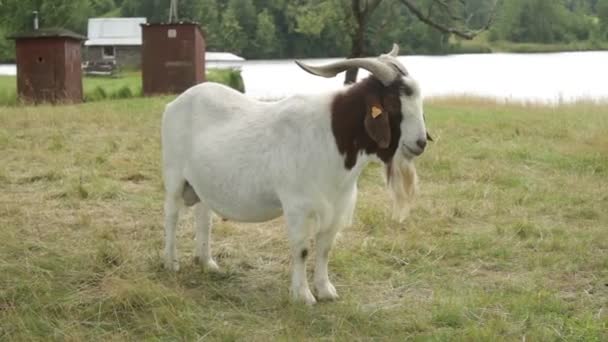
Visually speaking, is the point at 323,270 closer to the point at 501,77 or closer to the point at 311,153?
the point at 311,153

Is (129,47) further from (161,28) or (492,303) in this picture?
(492,303)

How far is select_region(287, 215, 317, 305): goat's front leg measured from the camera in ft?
16.7

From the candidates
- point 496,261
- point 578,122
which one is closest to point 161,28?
point 578,122

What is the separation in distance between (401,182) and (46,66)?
825 inches

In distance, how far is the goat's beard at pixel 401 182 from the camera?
507 cm

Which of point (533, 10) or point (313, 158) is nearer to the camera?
point (313, 158)

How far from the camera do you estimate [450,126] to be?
15.2m

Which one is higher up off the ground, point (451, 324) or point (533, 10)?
point (533, 10)

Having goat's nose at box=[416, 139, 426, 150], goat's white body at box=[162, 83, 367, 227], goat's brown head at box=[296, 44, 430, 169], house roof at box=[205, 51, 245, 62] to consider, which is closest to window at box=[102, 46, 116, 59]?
house roof at box=[205, 51, 245, 62]

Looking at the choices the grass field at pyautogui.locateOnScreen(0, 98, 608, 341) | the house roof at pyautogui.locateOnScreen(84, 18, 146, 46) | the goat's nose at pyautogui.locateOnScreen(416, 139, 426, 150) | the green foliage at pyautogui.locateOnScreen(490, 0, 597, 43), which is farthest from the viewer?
the house roof at pyautogui.locateOnScreen(84, 18, 146, 46)

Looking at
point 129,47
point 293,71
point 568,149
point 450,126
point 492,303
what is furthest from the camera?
point 129,47

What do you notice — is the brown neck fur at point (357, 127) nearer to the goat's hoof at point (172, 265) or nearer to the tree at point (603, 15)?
the goat's hoof at point (172, 265)

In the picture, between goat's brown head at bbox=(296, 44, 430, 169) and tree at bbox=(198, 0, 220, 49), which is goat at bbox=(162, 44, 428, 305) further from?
tree at bbox=(198, 0, 220, 49)

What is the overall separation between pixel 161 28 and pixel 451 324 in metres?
22.6
